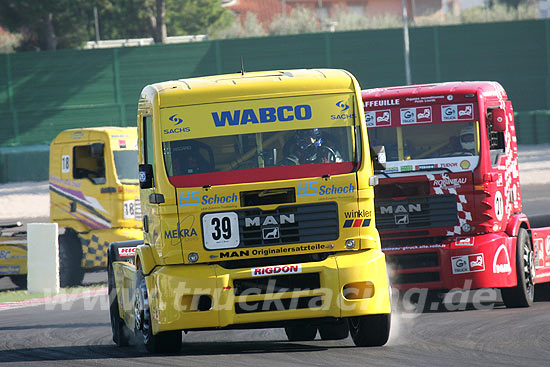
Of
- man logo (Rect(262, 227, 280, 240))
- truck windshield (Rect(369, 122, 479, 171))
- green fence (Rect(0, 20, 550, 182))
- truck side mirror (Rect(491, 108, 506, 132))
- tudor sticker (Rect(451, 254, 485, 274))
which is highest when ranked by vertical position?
green fence (Rect(0, 20, 550, 182))

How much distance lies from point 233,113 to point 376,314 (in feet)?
7.01

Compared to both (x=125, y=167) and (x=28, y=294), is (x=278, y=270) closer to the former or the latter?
(x=28, y=294)

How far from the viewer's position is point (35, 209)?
31.9 meters

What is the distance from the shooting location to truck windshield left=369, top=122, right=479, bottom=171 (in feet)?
42.4

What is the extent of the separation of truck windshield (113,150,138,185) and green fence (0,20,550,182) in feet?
84.8

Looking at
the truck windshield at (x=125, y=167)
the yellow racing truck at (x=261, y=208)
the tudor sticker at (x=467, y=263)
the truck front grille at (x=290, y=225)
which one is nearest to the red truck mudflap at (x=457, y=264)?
the tudor sticker at (x=467, y=263)

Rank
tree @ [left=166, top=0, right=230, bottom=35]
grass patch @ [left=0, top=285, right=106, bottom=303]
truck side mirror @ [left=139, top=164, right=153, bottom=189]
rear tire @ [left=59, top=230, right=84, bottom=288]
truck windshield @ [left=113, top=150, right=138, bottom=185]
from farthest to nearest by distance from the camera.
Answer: tree @ [left=166, top=0, right=230, bottom=35] → truck windshield @ [left=113, top=150, right=138, bottom=185] → rear tire @ [left=59, top=230, right=84, bottom=288] → grass patch @ [left=0, top=285, right=106, bottom=303] → truck side mirror @ [left=139, top=164, right=153, bottom=189]

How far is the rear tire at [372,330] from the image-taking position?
982 cm

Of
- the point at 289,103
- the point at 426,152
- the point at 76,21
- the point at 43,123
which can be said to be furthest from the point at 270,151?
the point at 76,21

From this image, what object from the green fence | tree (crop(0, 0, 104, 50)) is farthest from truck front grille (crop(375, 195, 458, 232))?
tree (crop(0, 0, 104, 50))

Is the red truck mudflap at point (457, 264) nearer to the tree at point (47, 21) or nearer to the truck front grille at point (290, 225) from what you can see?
the truck front grille at point (290, 225)

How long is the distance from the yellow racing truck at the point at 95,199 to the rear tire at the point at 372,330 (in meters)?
8.77

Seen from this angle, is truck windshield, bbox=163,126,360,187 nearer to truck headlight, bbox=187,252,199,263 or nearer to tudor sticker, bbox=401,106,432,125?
truck headlight, bbox=187,252,199,263

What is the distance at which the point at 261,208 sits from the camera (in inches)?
373
